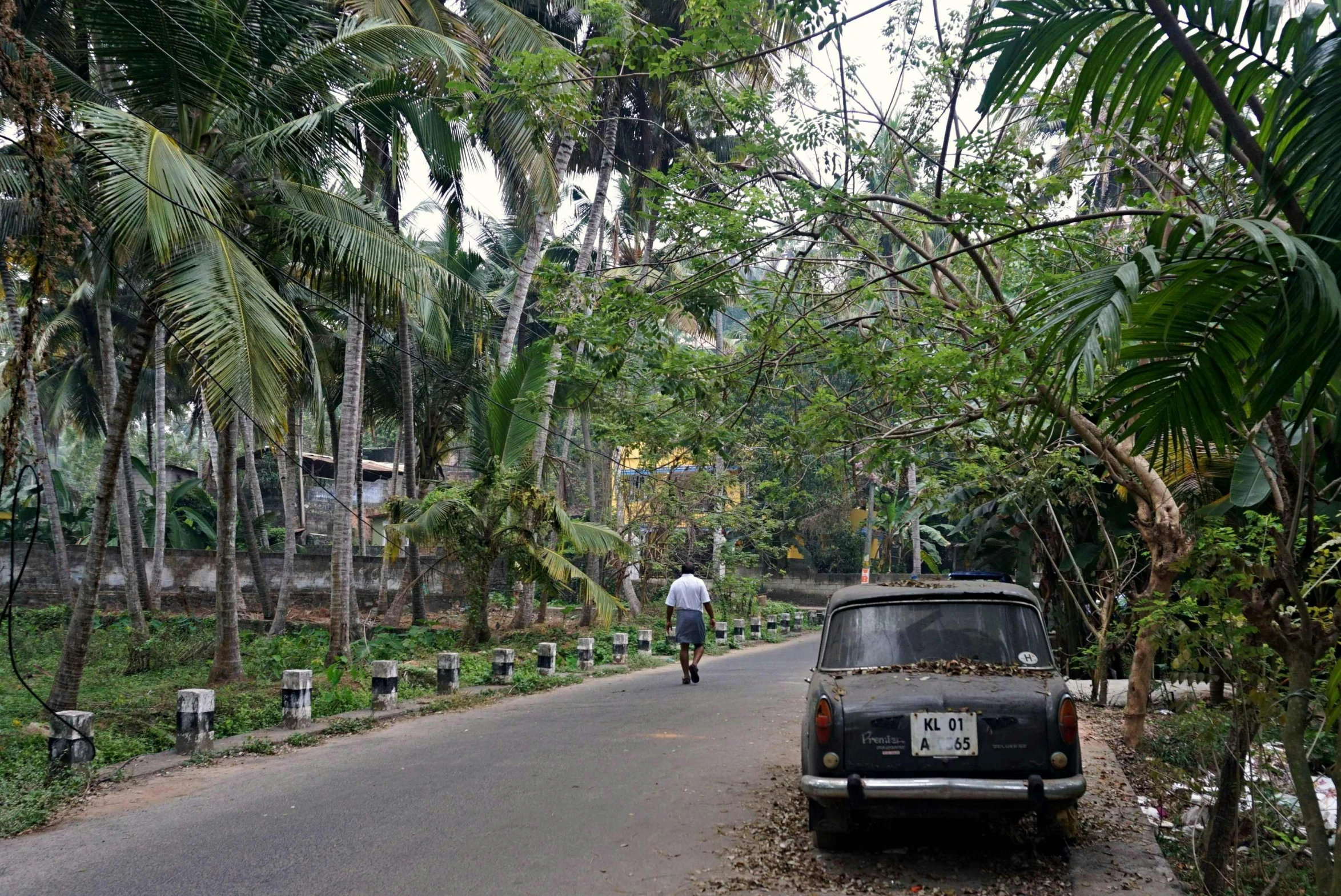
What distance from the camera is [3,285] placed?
1686cm

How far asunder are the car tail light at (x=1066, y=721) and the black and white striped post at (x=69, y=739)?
23.7 ft

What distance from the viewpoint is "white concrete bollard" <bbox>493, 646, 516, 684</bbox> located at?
14.8m

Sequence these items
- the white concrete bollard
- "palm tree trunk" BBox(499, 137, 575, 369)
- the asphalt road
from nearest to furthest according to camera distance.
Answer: the asphalt road
the white concrete bollard
"palm tree trunk" BBox(499, 137, 575, 369)

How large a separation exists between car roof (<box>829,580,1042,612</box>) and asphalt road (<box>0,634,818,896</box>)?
5.69 ft

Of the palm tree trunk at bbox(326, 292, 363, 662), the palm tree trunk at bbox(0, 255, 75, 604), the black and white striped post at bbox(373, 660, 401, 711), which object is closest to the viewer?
the black and white striped post at bbox(373, 660, 401, 711)

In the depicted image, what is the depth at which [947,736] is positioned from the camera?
5.93 m

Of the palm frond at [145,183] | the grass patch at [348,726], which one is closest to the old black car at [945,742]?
the grass patch at [348,726]

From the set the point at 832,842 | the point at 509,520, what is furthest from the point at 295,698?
the point at 509,520

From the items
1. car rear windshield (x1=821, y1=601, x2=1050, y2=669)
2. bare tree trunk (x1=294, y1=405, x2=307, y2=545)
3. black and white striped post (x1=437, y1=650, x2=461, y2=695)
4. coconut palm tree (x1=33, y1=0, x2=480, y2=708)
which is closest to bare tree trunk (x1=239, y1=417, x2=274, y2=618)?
bare tree trunk (x1=294, y1=405, x2=307, y2=545)

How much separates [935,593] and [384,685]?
295 inches

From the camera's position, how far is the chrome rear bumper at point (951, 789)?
574 centimetres

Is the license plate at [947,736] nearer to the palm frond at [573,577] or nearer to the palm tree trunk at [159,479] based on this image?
the palm frond at [573,577]

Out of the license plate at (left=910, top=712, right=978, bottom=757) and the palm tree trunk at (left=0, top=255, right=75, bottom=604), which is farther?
the palm tree trunk at (left=0, top=255, right=75, bottom=604)

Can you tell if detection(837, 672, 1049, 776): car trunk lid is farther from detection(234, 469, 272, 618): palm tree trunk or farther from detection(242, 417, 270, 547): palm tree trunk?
detection(242, 417, 270, 547): palm tree trunk
